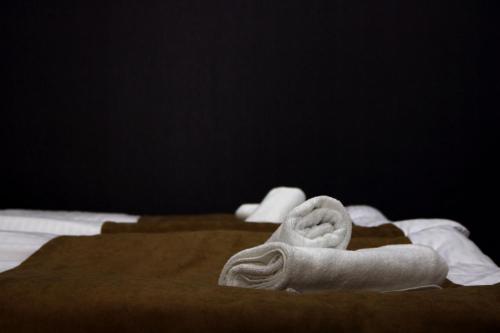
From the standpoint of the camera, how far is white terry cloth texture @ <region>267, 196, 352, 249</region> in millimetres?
1187

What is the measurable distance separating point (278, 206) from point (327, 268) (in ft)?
4.00

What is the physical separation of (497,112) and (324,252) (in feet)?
9.75

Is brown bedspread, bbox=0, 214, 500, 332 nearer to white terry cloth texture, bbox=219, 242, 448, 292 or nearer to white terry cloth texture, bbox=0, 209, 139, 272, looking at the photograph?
white terry cloth texture, bbox=219, 242, 448, 292

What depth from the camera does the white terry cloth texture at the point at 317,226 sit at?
1.19m

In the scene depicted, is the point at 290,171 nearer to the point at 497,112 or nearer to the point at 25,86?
the point at 497,112

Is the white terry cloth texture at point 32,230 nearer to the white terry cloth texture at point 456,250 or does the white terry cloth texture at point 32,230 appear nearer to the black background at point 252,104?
the white terry cloth texture at point 456,250

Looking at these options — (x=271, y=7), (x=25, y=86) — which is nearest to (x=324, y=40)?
(x=271, y=7)

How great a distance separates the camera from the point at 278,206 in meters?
2.24

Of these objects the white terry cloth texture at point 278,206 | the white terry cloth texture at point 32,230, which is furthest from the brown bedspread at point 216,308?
the white terry cloth texture at point 278,206

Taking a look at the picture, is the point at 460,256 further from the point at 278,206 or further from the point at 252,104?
the point at 252,104

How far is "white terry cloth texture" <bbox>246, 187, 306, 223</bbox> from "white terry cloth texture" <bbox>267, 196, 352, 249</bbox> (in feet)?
3.08

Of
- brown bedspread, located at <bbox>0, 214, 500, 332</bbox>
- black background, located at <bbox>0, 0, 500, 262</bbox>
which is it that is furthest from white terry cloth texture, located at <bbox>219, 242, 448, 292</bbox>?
black background, located at <bbox>0, 0, 500, 262</bbox>

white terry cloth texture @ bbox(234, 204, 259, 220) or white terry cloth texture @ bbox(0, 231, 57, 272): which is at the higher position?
white terry cloth texture @ bbox(0, 231, 57, 272)

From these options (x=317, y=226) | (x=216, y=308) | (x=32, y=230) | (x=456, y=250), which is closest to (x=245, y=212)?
(x=32, y=230)
